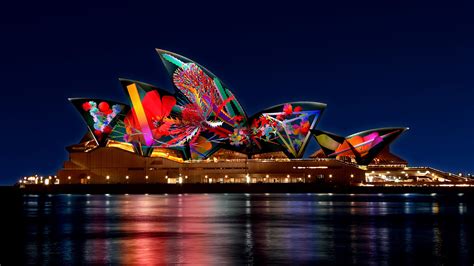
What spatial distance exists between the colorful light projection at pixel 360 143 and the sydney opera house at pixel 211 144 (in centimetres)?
11

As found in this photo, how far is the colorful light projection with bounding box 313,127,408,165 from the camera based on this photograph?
257 ft

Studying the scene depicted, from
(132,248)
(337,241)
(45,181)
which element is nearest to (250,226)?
(337,241)

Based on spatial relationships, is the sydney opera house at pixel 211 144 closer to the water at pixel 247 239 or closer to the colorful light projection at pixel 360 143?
the colorful light projection at pixel 360 143

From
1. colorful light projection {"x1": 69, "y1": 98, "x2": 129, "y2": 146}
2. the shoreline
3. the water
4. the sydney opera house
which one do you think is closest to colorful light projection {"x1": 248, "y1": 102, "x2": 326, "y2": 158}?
the sydney opera house

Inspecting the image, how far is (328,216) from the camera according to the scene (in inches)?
1255

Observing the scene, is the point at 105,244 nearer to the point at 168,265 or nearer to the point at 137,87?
the point at 168,265

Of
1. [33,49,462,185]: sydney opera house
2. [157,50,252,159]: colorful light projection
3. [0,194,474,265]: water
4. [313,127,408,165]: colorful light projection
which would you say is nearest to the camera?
[0,194,474,265]: water

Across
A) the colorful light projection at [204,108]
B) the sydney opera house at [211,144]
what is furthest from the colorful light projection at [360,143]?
the colorful light projection at [204,108]

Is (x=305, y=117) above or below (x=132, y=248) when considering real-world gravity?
above

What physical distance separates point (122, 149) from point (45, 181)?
1316cm

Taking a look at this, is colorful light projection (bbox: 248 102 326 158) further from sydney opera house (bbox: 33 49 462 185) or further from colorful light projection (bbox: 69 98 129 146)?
colorful light projection (bbox: 69 98 129 146)

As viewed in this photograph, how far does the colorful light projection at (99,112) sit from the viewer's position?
3044 inches

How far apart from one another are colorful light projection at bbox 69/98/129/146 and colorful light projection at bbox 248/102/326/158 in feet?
50.7

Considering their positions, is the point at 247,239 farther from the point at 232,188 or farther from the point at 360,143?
the point at 360,143
